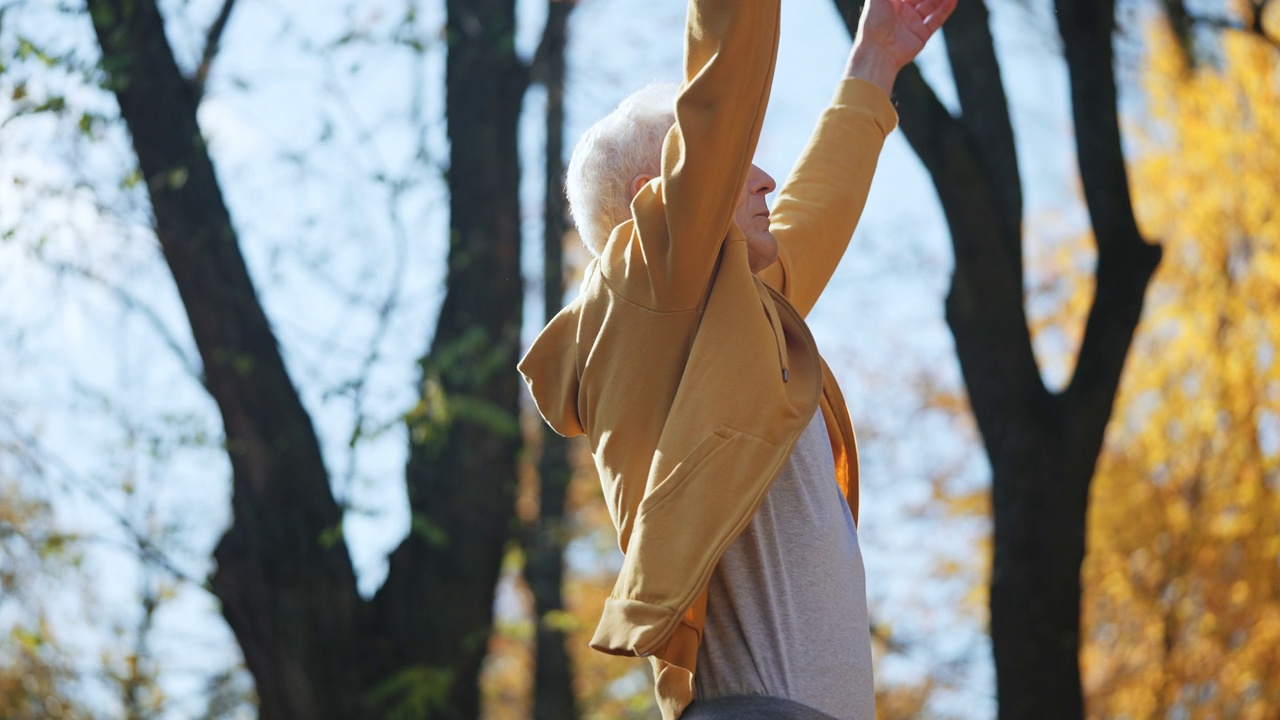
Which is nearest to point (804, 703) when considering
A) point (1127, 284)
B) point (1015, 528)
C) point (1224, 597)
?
point (1015, 528)

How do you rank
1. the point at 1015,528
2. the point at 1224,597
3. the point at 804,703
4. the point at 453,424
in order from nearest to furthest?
1. the point at 804,703
2. the point at 1015,528
3. the point at 453,424
4. the point at 1224,597

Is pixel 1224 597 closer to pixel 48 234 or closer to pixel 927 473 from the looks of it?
pixel 927 473

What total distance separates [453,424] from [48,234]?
156 cm

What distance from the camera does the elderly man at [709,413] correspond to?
1.48m

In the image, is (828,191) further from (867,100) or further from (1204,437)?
(1204,437)

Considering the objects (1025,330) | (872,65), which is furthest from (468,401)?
(872,65)

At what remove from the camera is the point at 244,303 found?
14.3 ft

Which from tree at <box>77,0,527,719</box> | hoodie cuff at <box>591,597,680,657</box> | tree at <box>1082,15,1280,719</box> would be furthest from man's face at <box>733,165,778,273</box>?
tree at <box>1082,15,1280,719</box>

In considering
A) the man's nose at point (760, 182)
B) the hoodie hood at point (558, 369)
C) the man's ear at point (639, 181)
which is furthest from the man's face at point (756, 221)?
the hoodie hood at point (558, 369)

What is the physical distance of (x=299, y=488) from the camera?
14.1 ft

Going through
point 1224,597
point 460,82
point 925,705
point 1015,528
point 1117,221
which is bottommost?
point 925,705

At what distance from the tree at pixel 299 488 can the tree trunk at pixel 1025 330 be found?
181 centimetres

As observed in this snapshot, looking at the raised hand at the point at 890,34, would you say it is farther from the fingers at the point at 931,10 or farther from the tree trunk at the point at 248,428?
the tree trunk at the point at 248,428

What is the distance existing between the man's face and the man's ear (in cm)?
13
